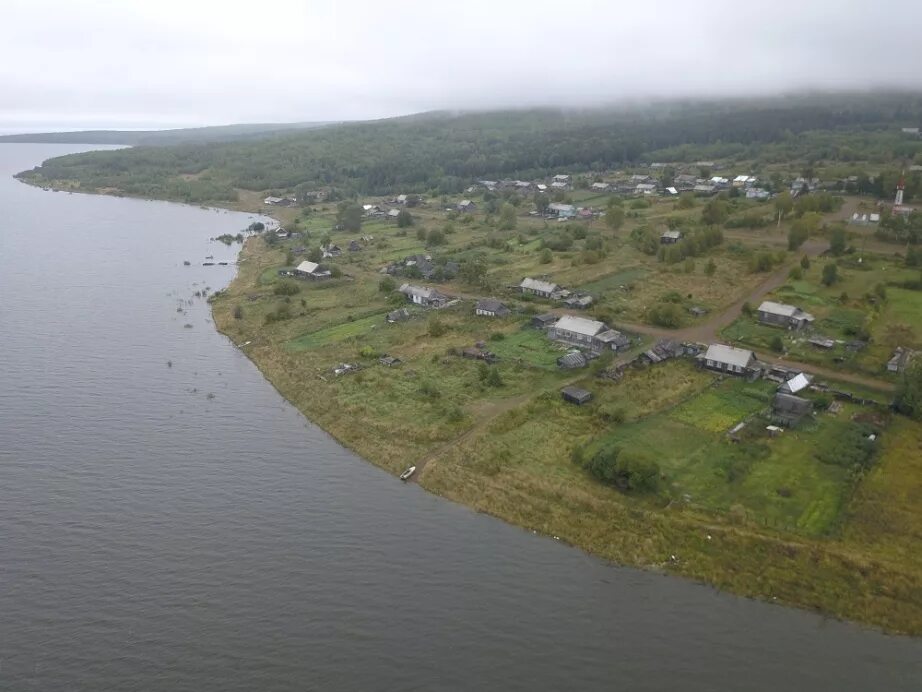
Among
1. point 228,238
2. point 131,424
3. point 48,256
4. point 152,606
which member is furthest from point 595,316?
point 48,256

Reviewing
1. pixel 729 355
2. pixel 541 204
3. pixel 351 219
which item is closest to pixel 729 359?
pixel 729 355

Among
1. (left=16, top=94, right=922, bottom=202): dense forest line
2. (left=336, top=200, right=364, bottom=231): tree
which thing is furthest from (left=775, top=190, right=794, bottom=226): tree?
(left=336, top=200, right=364, bottom=231): tree

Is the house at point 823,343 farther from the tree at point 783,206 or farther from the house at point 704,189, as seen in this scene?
the house at point 704,189

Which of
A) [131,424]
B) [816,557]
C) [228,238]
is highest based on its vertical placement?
[228,238]

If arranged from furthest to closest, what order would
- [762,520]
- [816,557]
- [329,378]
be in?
1. [329,378]
2. [762,520]
3. [816,557]

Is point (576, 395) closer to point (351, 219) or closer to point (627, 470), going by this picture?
point (627, 470)

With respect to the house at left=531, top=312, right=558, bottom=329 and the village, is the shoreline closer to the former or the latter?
the village

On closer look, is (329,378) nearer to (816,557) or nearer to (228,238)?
(816,557)
